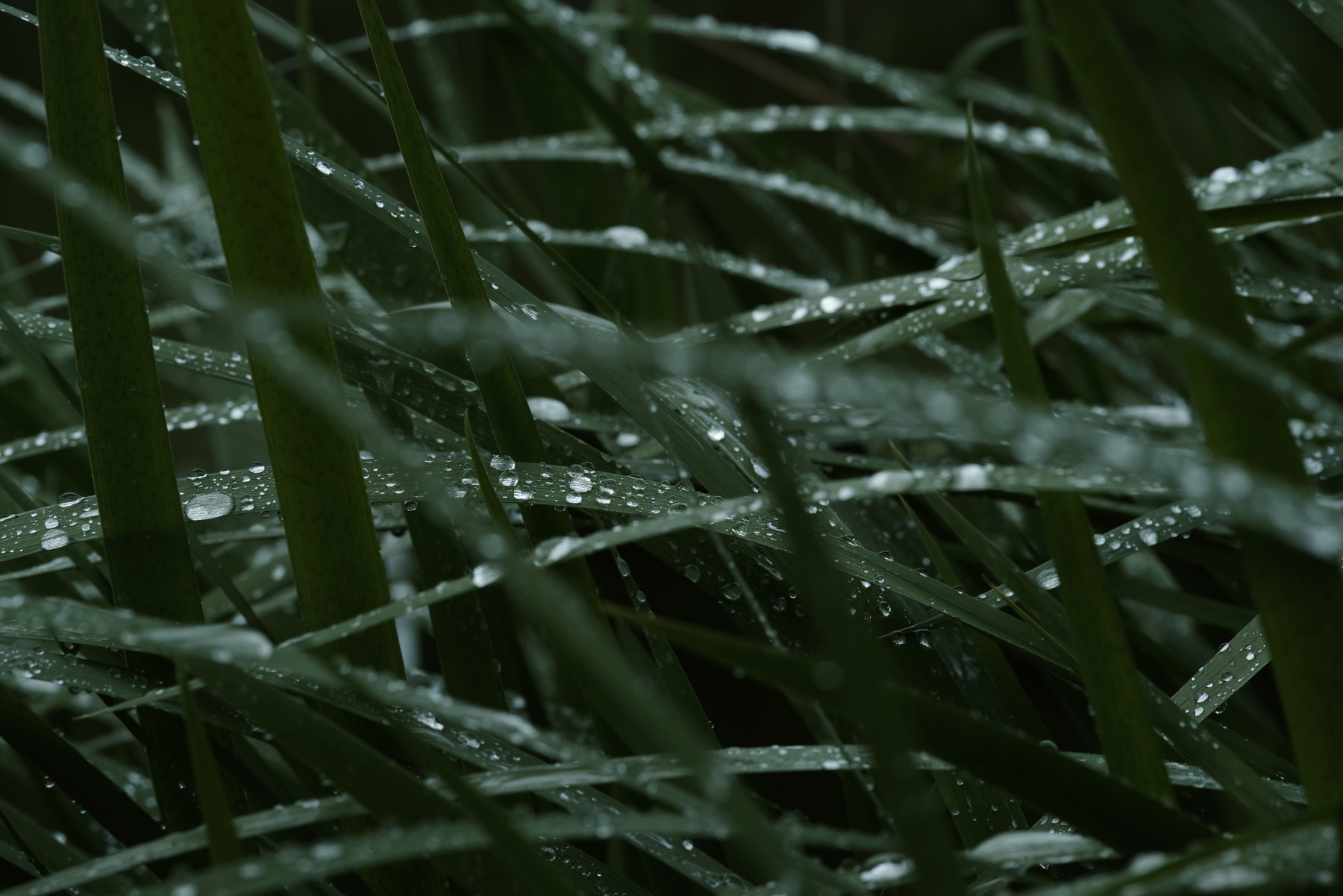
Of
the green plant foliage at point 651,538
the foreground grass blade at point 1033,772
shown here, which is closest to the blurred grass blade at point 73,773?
the green plant foliage at point 651,538

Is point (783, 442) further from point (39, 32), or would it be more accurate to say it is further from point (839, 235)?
point (839, 235)

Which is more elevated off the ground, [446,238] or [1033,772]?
[446,238]

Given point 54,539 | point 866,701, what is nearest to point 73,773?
point 54,539

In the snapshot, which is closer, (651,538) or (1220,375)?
(1220,375)

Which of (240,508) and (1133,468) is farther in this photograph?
(240,508)

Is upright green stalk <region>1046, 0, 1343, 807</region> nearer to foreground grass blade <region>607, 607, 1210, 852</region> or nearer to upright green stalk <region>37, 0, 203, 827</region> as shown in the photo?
foreground grass blade <region>607, 607, 1210, 852</region>

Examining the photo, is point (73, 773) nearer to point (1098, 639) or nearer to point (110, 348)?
point (110, 348)


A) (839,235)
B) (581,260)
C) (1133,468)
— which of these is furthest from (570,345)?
(839,235)
